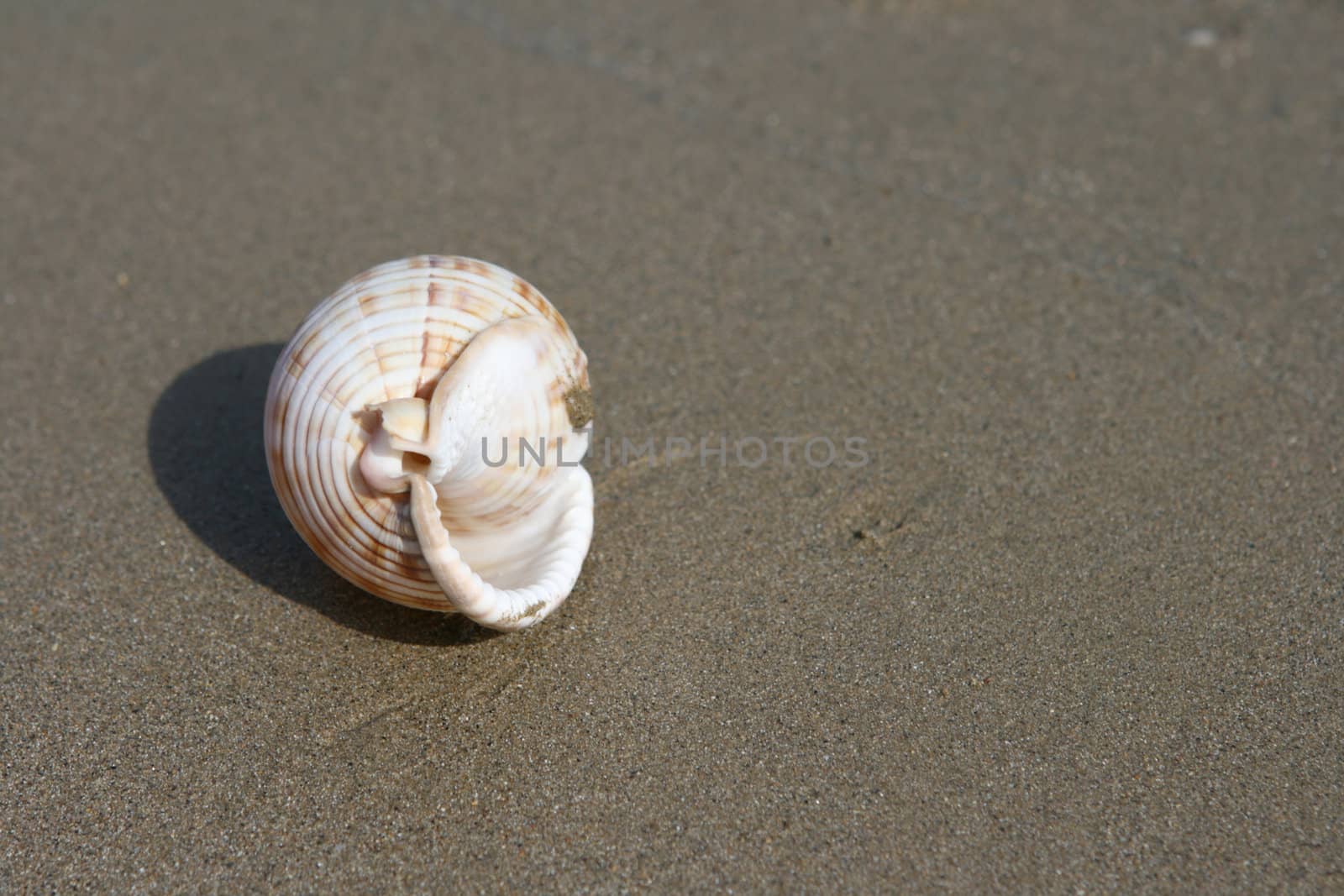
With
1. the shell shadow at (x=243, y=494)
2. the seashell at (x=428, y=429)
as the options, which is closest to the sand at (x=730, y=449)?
the shell shadow at (x=243, y=494)

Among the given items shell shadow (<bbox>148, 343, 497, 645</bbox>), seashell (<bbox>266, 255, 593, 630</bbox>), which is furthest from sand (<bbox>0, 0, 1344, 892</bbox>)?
seashell (<bbox>266, 255, 593, 630</bbox>)

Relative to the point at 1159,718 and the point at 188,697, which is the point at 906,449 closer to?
the point at 1159,718

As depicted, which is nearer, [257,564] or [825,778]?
[825,778]

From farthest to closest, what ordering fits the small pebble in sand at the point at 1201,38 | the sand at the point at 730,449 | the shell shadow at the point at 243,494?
the small pebble in sand at the point at 1201,38 → the shell shadow at the point at 243,494 → the sand at the point at 730,449

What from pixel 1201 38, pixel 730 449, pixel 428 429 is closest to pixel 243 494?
pixel 428 429

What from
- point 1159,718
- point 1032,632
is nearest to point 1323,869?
point 1159,718

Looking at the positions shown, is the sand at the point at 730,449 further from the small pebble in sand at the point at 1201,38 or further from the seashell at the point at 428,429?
the seashell at the point at 428,429

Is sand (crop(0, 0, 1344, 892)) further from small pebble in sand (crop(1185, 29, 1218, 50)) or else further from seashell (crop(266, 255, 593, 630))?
seashell (crop(266, 255, 593, 630))
